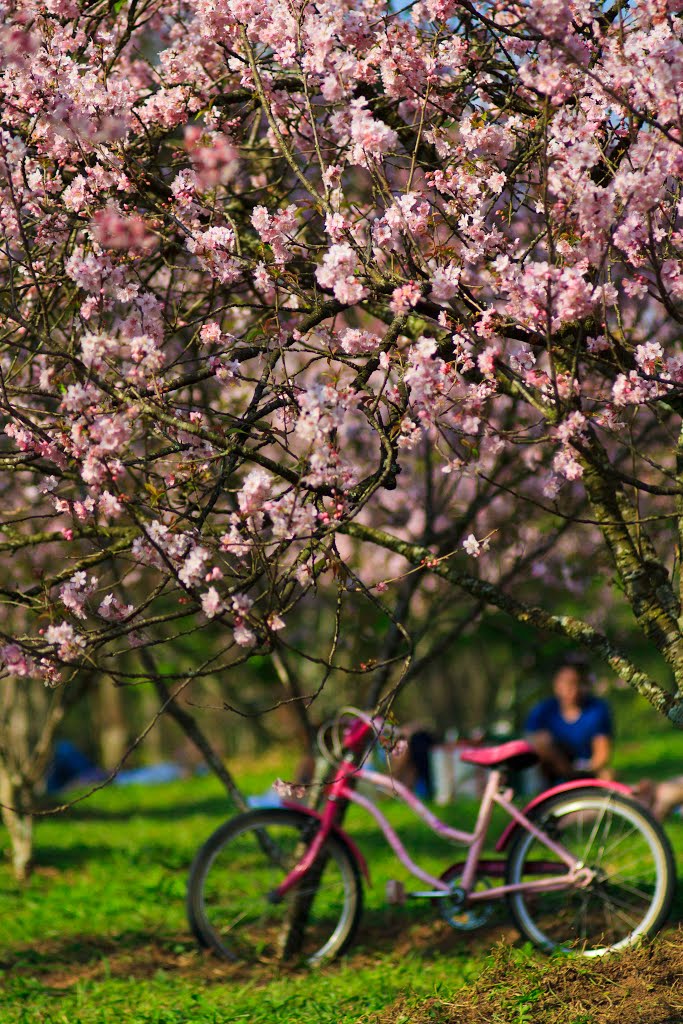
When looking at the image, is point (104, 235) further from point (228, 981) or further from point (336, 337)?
point (228, 981)

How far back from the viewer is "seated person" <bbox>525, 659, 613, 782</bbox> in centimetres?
801

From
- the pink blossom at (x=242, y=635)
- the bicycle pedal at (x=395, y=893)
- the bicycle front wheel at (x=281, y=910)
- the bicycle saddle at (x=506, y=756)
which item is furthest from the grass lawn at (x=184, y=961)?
the pink blossom at (x=242, y=635)

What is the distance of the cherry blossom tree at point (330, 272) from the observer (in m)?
3.46

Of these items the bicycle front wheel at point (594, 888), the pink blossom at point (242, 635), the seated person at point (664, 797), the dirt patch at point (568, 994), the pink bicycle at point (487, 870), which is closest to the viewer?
the pink blossom at point (242, 635)

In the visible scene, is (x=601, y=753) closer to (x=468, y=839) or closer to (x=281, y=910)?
(x=281, y=910)

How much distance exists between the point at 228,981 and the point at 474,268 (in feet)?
10.9

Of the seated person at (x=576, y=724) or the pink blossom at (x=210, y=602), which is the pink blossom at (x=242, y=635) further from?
the seated person at (x=576, y=724)

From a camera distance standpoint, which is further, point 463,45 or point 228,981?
point 228,981

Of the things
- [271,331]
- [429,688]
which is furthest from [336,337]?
[429,688]

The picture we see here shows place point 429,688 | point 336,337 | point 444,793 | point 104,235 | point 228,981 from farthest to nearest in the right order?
point 429,688 < point 444,793 < point 228,981 < point 336,337 < point 104,235

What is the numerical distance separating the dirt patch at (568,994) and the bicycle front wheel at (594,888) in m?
0.32

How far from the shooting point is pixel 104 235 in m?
3.16

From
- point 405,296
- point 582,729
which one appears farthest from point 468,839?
point 582,729

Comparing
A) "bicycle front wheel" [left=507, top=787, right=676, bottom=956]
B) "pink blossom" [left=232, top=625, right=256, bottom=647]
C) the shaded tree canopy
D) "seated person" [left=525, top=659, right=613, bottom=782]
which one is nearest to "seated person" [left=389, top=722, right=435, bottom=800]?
"seated person" [left=525, top=659, right=613, bottom=782]
